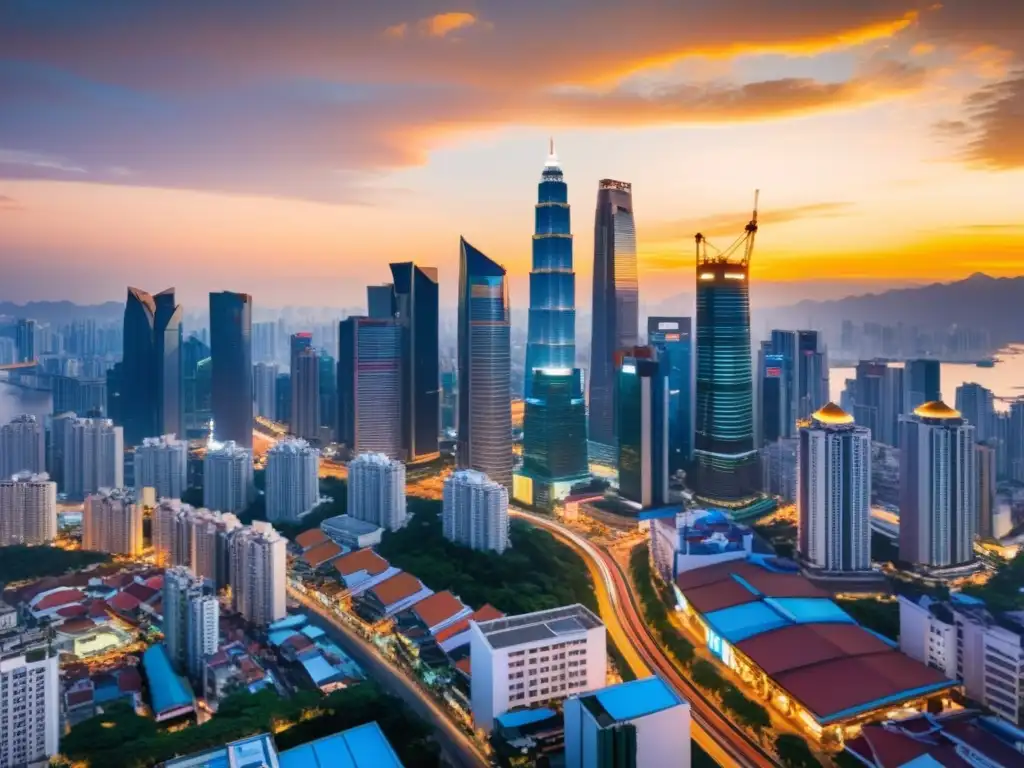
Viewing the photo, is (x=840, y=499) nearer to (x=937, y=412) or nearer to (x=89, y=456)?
(x=937, y=412)

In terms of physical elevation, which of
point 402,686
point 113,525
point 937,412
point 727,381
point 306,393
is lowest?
point 402,686

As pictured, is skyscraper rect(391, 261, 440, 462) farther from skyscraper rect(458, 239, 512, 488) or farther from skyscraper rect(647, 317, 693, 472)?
skyscraper rect(647, 317, 693, 472)

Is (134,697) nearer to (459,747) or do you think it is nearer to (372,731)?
(372,731)

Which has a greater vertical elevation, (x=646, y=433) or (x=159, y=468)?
(x=646, y=433)

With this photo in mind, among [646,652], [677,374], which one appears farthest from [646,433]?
[646,652]

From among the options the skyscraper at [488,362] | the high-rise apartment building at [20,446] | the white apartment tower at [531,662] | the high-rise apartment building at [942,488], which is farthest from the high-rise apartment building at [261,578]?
the high-rise apartment building at [942,488]

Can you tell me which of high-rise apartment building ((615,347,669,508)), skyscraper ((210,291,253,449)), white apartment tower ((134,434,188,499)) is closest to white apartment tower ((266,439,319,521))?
white apartment tower ((134,434,188,499))

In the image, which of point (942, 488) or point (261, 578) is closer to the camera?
point (261, 578)
